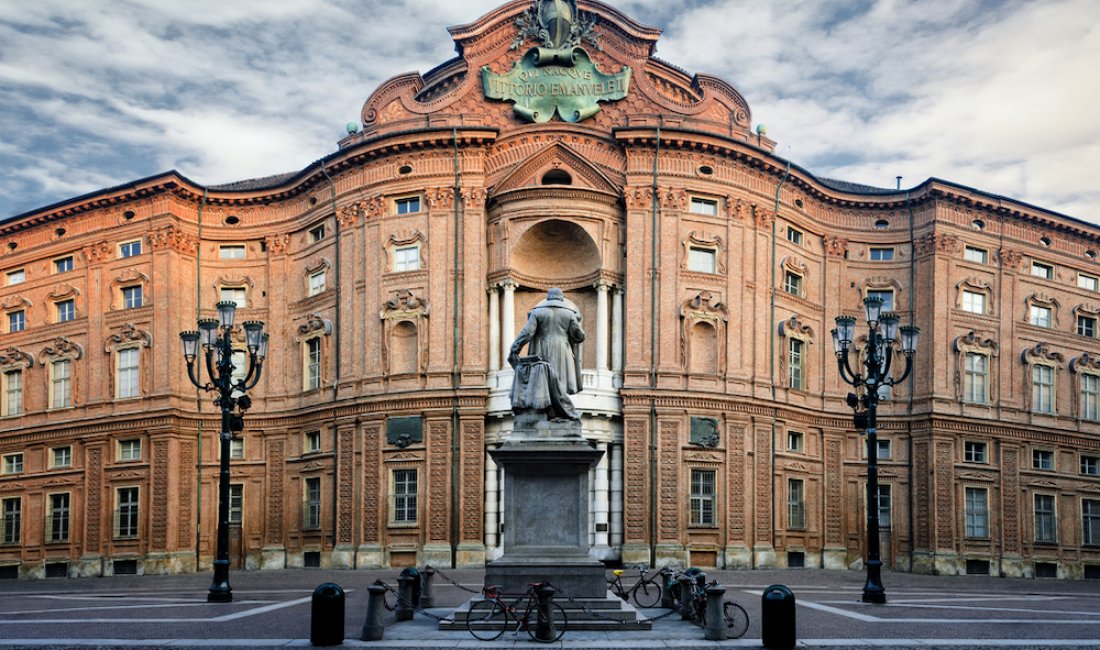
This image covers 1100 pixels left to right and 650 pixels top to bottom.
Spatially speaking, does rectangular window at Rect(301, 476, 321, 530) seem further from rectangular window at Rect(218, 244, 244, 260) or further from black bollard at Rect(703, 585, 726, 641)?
black bollard at Rect(703, 585, 726, 641)

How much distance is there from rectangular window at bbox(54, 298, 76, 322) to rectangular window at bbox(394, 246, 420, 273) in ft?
55.2

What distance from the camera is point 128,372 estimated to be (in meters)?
50.8

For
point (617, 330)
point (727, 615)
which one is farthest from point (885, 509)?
point (727, 615)

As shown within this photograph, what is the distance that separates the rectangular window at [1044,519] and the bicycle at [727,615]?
3399 cm

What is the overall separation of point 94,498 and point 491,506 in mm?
18367

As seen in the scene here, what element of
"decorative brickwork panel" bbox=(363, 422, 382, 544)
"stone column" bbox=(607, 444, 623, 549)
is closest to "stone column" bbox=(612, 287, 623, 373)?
"stone column" bbox=(607, 444, 623, 549)

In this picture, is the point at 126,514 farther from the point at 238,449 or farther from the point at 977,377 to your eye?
the point at 977,377

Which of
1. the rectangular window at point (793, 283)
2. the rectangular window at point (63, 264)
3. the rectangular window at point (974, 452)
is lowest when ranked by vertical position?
the rectangular window at point (974, 452)

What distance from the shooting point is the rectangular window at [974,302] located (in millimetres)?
51281

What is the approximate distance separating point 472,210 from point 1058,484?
28.4 m

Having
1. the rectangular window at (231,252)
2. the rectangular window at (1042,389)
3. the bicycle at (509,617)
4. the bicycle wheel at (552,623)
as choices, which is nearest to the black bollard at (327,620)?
the bicycle at (509,617)

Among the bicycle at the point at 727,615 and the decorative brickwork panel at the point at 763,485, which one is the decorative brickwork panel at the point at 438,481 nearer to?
the decorative brickwork panel at the point at 763,485

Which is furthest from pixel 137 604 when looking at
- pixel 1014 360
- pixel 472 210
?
pixel 1014 360

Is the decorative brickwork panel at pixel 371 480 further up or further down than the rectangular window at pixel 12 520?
further up
